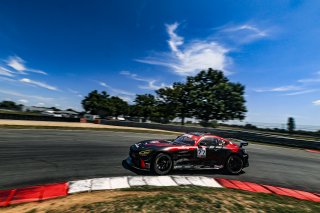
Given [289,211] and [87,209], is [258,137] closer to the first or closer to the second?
[289,211]

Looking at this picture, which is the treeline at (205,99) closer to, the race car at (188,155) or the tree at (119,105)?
the race car at (188,155)

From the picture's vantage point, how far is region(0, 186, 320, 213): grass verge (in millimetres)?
4578

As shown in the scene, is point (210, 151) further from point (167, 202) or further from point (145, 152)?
point (167, 202)

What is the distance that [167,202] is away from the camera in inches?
193

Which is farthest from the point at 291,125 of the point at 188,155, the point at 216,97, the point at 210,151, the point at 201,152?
the point at 188,155

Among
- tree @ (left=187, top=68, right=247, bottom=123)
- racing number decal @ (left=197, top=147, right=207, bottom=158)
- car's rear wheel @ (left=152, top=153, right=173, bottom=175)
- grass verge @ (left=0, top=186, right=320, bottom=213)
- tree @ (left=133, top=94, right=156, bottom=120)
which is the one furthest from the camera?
tree @ (left=133, top=94, right=156, bottom=120)

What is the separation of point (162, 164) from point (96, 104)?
225 ft

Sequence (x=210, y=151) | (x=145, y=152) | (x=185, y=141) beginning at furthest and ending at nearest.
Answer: (x=185, y=141) → (x=210, y=151) → (x=145, y=152)

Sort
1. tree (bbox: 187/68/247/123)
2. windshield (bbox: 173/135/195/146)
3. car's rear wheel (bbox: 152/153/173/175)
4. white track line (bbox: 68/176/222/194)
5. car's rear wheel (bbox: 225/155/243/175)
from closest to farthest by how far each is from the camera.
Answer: white track line (bbox: 68/176/222/194)
car's rear wheel (bbox: 152/153/173/175)
windshield (bbox: 173/135/195/146)
car's rear wheel (bbox: 225/155/243/175)
tree (bbox: 187/68/247/123)

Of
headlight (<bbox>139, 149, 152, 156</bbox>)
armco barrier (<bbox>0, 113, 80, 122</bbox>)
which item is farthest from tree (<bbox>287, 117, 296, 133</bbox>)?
armco barrier (<bbox>0, 113, 80, 122</bbox>)

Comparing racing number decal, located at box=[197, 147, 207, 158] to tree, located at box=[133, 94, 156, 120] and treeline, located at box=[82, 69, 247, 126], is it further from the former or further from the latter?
tree, located at box=[133, 94, 156, 120]

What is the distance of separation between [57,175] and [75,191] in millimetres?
1575

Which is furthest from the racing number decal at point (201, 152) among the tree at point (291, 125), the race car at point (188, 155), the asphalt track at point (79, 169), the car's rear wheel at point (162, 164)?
the tree at point (291, 125)

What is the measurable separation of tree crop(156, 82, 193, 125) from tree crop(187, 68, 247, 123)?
1147 mm
